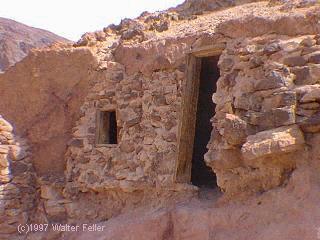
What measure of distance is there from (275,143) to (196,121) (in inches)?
93.1

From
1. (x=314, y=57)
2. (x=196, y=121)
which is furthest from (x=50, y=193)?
(x=314, y=57)

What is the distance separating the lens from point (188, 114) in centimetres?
562

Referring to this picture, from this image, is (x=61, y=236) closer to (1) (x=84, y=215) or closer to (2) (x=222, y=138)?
(1) (x=84, y=215)

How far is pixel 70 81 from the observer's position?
6797mm

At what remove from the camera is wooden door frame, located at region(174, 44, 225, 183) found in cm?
549

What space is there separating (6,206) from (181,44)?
3.52 meters

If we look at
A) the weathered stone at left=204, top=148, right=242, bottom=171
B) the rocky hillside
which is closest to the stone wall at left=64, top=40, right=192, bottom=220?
the weathered stone at left=204, top=148, right=242, bottom=171

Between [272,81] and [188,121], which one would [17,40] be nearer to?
[188,121]

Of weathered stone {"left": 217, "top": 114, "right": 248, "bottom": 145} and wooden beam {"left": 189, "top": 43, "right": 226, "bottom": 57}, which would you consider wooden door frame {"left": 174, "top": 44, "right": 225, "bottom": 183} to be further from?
weathered stone {"left": 217, "top": 114, "right": 248, "bottom": 145}

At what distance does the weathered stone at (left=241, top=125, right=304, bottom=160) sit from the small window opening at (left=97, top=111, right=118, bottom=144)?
2.74 m

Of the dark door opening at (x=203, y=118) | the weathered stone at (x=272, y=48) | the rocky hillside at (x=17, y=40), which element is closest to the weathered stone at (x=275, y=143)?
the weathered stone at (x=272, y=48)

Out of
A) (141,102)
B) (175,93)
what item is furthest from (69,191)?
(175,93)

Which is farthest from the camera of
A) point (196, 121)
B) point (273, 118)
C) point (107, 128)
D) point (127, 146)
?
point (107, 128)

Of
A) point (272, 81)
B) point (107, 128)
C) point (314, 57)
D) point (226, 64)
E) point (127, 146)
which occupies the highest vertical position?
point (314, 57)
